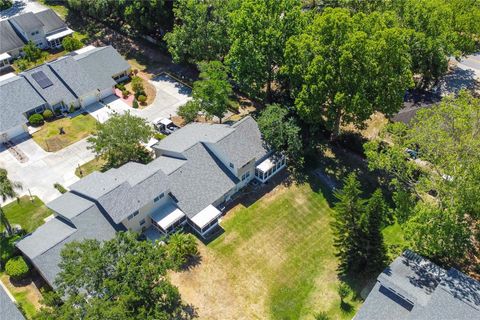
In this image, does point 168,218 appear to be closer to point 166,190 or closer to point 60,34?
point 166,190

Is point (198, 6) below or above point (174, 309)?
above

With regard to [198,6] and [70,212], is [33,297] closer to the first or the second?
[70,212]

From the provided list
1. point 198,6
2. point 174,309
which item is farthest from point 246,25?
point 174,309

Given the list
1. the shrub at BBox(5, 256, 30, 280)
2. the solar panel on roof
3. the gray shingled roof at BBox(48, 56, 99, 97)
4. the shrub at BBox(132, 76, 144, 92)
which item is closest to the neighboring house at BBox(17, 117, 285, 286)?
the shrub at BBox(5, 256, 30, 280)

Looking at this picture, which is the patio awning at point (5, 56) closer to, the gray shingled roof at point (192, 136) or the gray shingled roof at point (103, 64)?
the gray shingled roof at point (103, 64)

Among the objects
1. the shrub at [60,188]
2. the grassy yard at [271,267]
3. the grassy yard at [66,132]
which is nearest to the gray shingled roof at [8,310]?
the grassy yard at [271,267]

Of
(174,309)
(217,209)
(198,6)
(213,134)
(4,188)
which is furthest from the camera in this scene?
(198,6)
